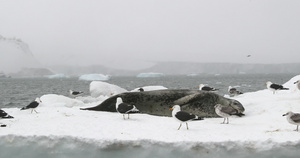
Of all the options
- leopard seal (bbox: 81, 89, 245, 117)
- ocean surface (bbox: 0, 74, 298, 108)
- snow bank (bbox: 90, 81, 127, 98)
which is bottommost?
ocean surface (bbox: 0, 74, 298, 108)

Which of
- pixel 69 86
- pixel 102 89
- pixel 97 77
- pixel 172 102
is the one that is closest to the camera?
pixel 172 102

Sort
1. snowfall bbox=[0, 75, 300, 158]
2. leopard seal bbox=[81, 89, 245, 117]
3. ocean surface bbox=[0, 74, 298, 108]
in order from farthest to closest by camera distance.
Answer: ocean surface bbox=[0, 74, 298, 108] < leopard seal bbox=[81, 89, 245, 117] < snowfall bbox=[0, 75, 300, 158]

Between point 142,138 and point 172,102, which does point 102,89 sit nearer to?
point 172,102

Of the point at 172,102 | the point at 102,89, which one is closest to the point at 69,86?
the point at 102,89

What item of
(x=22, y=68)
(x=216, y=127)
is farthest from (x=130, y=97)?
(x=22, y=68)

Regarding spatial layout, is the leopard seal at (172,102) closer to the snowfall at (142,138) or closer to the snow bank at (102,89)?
the snowfall at (142,138)

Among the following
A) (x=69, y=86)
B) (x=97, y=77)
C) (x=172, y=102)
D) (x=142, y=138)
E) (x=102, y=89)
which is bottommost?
(x=69, y=86)

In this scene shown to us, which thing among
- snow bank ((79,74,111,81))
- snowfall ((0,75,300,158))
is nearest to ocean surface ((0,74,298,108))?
snow bank ((79,74,111,81))

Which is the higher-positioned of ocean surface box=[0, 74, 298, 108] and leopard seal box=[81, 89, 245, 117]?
leopard seal box=[81, 89, 245, 117]

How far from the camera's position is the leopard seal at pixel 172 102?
9492mm

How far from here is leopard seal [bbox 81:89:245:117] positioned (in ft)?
31.1

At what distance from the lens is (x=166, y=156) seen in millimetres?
5660

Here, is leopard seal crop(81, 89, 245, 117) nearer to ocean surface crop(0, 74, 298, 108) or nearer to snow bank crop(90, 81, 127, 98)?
snow bank crop(90, 81, 127, 98)

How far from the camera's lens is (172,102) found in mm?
10055
